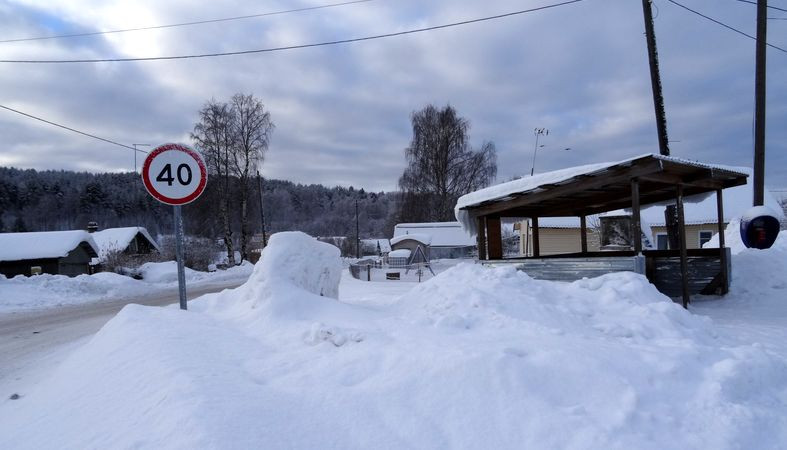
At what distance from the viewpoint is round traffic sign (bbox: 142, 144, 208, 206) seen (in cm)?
557

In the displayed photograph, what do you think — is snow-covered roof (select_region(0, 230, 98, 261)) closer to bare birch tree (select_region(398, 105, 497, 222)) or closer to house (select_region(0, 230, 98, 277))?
house (select_region(0, 230, 98, 277))

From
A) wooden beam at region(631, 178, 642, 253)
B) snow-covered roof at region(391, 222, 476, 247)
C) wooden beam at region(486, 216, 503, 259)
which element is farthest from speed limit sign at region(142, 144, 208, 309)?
snow-covered roof at region(391, 222, 476, 247)

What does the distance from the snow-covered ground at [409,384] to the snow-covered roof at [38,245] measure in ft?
103

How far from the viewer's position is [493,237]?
13219 millimetres

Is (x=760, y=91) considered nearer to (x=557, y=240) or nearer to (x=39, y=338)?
(x=39, y=338)

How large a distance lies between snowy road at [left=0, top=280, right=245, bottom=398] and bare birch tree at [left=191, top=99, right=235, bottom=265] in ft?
63.1

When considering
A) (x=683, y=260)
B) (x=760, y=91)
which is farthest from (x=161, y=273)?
(x=760, y=91)

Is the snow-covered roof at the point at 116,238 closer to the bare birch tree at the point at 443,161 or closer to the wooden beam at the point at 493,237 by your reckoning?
the bare birch tree at the point at 443,161

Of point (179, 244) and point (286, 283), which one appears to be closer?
point (179, 244)

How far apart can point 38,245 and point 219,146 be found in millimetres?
12895

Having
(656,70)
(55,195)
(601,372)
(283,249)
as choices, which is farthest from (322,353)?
(55,195)

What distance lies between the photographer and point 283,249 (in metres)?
6.99

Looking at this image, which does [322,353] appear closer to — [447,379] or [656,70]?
[447,379]

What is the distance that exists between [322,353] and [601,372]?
2174mm
